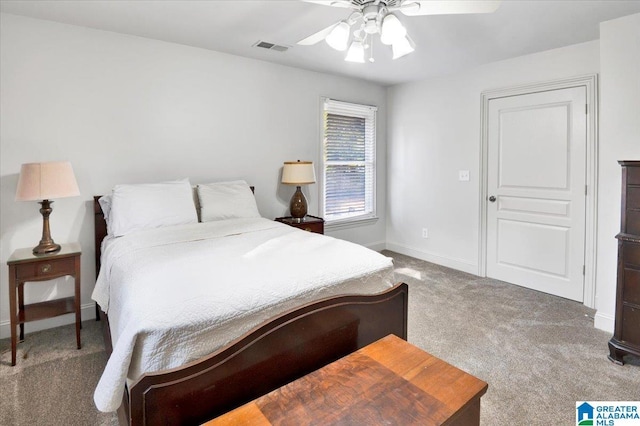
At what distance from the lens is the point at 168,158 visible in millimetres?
3199

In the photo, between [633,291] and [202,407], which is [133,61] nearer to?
[202,407]

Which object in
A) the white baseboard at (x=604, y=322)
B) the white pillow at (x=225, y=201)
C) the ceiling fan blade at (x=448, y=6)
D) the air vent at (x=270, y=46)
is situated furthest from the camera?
the air vent at (x=270, y=46)

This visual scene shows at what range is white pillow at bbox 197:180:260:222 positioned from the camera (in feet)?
9.94

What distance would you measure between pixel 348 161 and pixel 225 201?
1997mm

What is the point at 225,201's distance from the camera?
3115 millimetres

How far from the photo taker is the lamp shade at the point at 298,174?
367 cm

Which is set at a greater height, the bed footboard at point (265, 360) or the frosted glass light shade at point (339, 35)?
the frosted glass light shade at point (339, 35)

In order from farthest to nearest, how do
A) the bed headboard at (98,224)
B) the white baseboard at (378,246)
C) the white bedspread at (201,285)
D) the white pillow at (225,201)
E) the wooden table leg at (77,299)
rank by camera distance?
the white baseboard at (378,246) → the white pillow at (225,201) → the bed headboard at (98,224) → the wooden table leg at (77,299) → the white bedspread at (201,285)

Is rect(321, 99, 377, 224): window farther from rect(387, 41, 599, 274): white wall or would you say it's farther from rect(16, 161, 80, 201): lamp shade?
rect(16, 161, 80, 201): lamp shade

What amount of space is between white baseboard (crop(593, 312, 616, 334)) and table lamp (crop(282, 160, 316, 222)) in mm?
2721

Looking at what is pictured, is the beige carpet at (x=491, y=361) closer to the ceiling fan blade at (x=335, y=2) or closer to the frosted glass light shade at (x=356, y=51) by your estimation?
the frosted glass light shade at (x=356, y=51)

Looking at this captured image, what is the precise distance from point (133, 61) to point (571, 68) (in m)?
3.92

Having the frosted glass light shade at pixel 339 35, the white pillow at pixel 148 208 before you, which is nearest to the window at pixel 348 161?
the white pillow at pixel 148 208

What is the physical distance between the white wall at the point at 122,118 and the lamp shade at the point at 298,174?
0.83 feet
